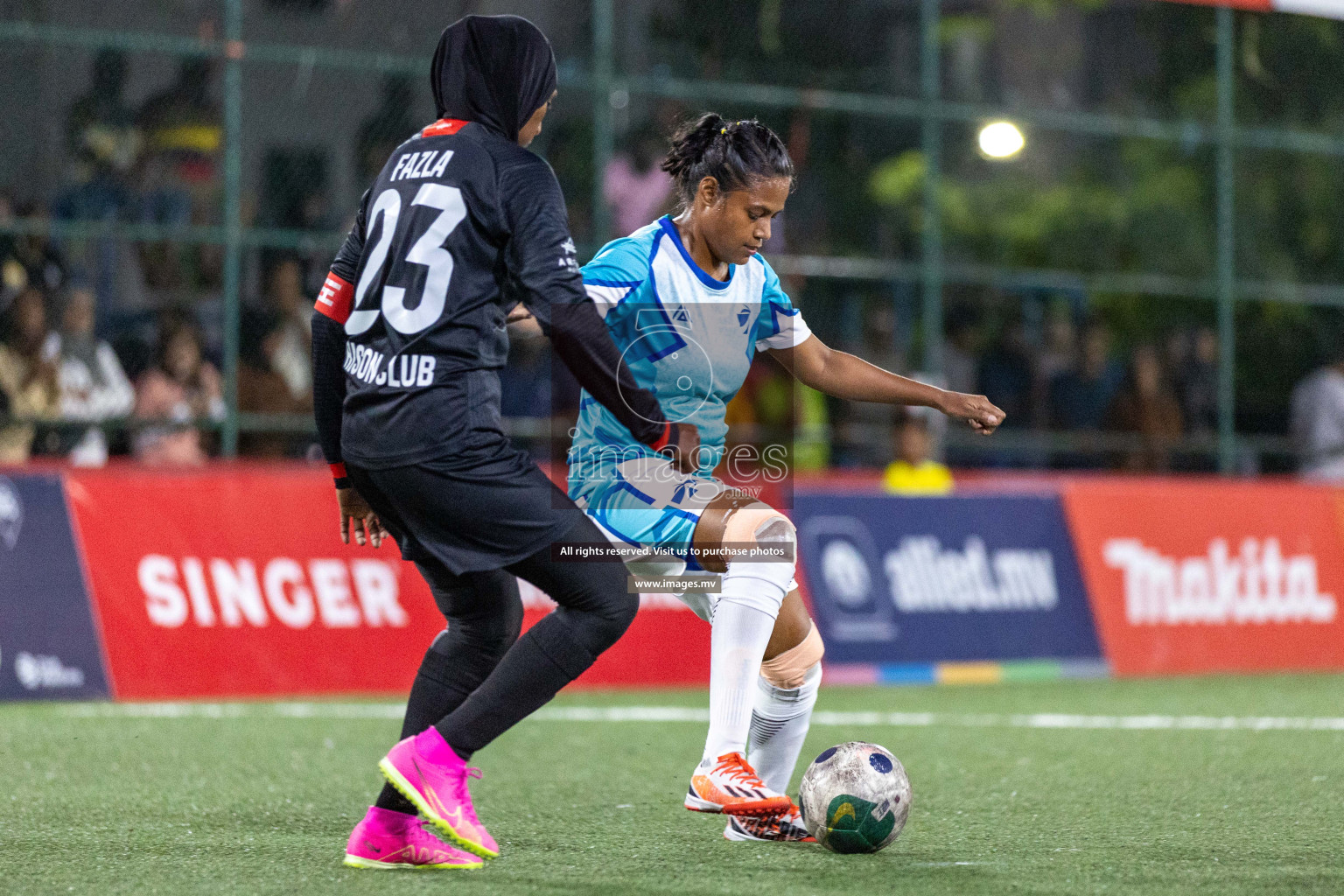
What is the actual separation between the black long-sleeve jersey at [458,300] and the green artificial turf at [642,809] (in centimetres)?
112

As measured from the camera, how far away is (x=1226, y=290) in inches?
588

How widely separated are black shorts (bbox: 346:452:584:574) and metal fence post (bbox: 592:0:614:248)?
27.9 feet

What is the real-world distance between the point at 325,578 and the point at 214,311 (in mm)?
2839

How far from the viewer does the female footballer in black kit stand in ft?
13.9

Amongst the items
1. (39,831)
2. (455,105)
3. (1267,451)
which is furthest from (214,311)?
(1267,451)

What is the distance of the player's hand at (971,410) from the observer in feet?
16.3

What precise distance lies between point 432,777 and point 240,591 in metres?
5.20

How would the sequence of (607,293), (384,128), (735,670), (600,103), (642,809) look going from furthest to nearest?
(600,103) < (384,128) < (642,809) < (607,293) < (735,670)

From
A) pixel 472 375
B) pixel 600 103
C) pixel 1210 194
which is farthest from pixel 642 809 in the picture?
pixel 1210 194

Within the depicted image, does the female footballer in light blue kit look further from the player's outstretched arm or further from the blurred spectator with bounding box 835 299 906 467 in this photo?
the blurred spectator with bounding box 835 299 906 467

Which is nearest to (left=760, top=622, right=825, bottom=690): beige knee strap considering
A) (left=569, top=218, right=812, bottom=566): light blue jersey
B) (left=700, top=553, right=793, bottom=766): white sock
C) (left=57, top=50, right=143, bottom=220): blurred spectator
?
(left=700, top=553, right=793, bottom=766): white sock

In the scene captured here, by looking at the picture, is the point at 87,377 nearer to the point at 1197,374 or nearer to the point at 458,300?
the point at 458,300

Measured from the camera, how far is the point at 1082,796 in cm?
605

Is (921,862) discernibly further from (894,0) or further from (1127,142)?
(1127,142)
